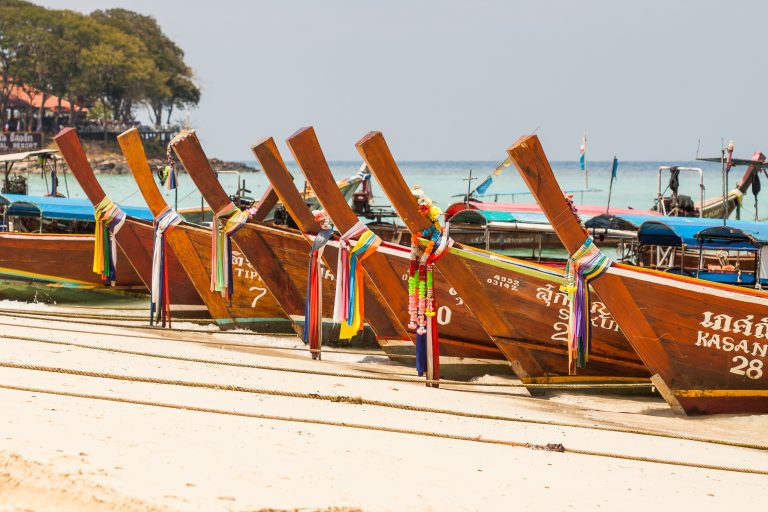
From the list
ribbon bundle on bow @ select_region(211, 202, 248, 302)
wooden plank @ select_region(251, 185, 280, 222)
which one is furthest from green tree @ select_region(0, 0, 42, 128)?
ribbon bundle on bow @ select_region(211, 202, 248, 302)

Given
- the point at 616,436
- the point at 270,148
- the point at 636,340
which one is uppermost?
the point at 270,148

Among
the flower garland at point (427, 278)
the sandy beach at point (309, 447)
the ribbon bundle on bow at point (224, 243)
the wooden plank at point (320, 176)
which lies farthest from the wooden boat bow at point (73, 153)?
the flower garland at point (427, 278)

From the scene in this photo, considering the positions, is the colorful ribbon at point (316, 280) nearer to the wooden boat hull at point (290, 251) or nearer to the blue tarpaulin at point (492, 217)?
the wooden boat hull at point (290, 251)

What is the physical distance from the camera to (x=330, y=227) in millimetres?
12859

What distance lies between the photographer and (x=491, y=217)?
57.4ft

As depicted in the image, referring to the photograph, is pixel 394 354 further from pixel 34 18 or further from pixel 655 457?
pixel 34 18

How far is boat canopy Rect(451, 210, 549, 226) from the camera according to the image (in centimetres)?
1750

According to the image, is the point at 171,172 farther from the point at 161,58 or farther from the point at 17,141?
the point at 161,58

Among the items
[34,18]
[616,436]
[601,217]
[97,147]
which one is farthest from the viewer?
[97,147]

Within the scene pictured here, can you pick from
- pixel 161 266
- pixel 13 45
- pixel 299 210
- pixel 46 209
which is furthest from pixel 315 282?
pixel 13 45

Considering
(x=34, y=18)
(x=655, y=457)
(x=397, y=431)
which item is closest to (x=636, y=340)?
(x=655, y=457)

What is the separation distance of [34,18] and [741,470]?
81709 mm

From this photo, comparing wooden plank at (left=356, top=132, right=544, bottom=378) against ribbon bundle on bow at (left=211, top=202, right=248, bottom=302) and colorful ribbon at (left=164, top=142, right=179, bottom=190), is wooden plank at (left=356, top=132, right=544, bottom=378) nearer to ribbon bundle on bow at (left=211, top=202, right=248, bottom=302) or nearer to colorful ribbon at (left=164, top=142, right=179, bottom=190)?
ribbon bundle on bow at (left=211, top=202, right=248, bottom=302)

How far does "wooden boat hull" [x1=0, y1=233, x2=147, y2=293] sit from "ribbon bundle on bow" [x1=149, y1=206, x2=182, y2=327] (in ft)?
13.8
